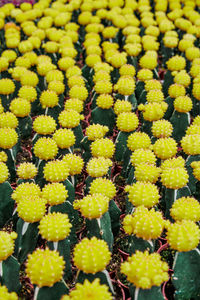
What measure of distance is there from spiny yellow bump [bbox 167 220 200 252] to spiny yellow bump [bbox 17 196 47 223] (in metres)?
0.62

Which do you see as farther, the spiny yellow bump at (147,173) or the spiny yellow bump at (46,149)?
the spiny yellow bump at (46,149)

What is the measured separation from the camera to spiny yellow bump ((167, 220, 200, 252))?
156cm

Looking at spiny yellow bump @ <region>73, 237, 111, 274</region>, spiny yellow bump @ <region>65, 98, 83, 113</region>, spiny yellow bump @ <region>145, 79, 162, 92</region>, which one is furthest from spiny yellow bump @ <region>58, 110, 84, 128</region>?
spiny yellow bump @ <region>73, 237, 111, 274</region>

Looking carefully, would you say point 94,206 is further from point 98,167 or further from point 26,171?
point 26,171

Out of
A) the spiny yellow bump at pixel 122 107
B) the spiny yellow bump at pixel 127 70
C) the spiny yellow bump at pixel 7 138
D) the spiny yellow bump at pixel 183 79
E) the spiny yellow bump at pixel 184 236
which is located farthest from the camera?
the spiny yellow bump at pixel 127 70

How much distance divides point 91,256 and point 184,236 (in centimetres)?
41

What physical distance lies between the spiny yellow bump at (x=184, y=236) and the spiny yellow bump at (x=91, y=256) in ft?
0.99

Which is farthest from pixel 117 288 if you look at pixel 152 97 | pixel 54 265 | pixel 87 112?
pixel 87 112

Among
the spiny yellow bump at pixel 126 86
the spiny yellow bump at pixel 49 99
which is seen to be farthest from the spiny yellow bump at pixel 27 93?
the spiny yellow bump at pixel 126 86

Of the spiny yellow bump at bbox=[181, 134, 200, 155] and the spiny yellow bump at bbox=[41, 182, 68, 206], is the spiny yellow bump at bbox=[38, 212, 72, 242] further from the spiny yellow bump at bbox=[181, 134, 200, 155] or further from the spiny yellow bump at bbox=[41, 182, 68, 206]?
the spiny yellow bump at bbox=[181, 134, 200, 155]

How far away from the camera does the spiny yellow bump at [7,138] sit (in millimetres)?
2273

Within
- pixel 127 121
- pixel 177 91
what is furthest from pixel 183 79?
pixel 127 121

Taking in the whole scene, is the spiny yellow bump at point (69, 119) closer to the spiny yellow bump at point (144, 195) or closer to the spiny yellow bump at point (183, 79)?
the spiny yellow bump at point (144, 195)

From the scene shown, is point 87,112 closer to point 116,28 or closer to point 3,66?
point 3,66
